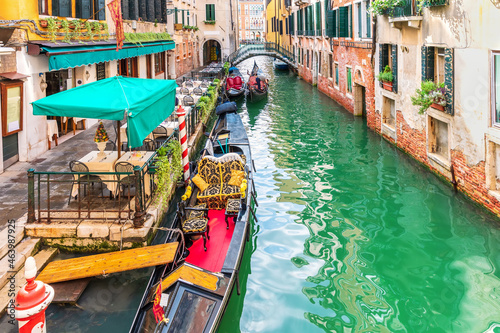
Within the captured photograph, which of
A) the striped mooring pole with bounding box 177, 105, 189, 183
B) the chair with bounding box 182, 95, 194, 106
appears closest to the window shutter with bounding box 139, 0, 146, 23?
the chair with bounding box 182, 95, 194, 106

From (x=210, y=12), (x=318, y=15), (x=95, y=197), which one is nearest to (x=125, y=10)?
(x=95, y=197)

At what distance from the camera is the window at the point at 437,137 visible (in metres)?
8.78

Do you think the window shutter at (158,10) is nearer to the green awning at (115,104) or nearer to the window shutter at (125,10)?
the window shutter at (125,10)

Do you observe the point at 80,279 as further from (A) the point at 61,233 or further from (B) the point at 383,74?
(B) the point at 383,74

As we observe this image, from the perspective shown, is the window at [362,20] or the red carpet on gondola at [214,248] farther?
the window at [362,20]

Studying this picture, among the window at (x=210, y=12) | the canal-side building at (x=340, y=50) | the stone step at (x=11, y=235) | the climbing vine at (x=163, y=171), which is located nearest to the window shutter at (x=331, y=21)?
the canal-side building at (x=340, y=50)

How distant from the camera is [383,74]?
11680 mm

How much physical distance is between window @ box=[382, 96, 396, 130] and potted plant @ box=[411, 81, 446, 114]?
3299 millimetres

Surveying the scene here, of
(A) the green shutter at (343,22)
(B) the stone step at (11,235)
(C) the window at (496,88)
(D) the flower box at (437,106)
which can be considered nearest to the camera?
(B) the stone step at (11,235)

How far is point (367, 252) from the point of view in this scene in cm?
614

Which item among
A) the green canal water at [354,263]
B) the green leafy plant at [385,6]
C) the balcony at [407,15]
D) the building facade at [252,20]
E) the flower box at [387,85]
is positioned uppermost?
the building facade at [252,20]

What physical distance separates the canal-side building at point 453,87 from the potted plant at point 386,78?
0.16 meters

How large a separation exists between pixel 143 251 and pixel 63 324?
1.14m

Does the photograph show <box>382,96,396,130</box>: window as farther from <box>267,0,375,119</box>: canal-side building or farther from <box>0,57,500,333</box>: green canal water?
<box>0,57,500,333</box>: green canal water
